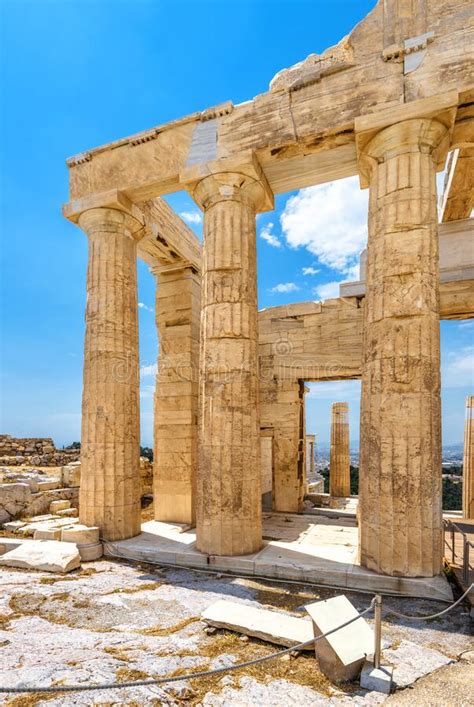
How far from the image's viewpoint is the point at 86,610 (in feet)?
18.3

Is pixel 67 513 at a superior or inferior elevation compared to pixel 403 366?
inferior

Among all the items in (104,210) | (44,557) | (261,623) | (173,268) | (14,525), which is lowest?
(14,525)

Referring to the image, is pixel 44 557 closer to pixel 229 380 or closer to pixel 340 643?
pixel 229 380

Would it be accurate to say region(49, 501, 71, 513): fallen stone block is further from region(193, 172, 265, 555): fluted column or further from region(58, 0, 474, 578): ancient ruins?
region(193, 172, 265, 555): fluted column

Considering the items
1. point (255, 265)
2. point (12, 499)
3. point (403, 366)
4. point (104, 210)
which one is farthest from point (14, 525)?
point (403, 366)

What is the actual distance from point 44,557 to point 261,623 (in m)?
4.54

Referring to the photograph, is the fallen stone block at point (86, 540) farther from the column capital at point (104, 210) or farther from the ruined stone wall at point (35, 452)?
the ruined stone wall at point (35, 452)

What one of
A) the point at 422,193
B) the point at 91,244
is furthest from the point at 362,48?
the point at 91,244

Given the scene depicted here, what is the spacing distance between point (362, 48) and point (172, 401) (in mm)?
8763

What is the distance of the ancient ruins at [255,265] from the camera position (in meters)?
6.38

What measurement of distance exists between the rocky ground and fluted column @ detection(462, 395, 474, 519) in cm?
993

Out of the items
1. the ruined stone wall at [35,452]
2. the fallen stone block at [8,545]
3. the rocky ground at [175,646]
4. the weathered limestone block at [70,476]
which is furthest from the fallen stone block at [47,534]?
the ruined stone wall at [35,452]

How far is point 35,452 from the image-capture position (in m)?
19.9

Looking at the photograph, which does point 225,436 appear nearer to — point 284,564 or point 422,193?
point 284,564
